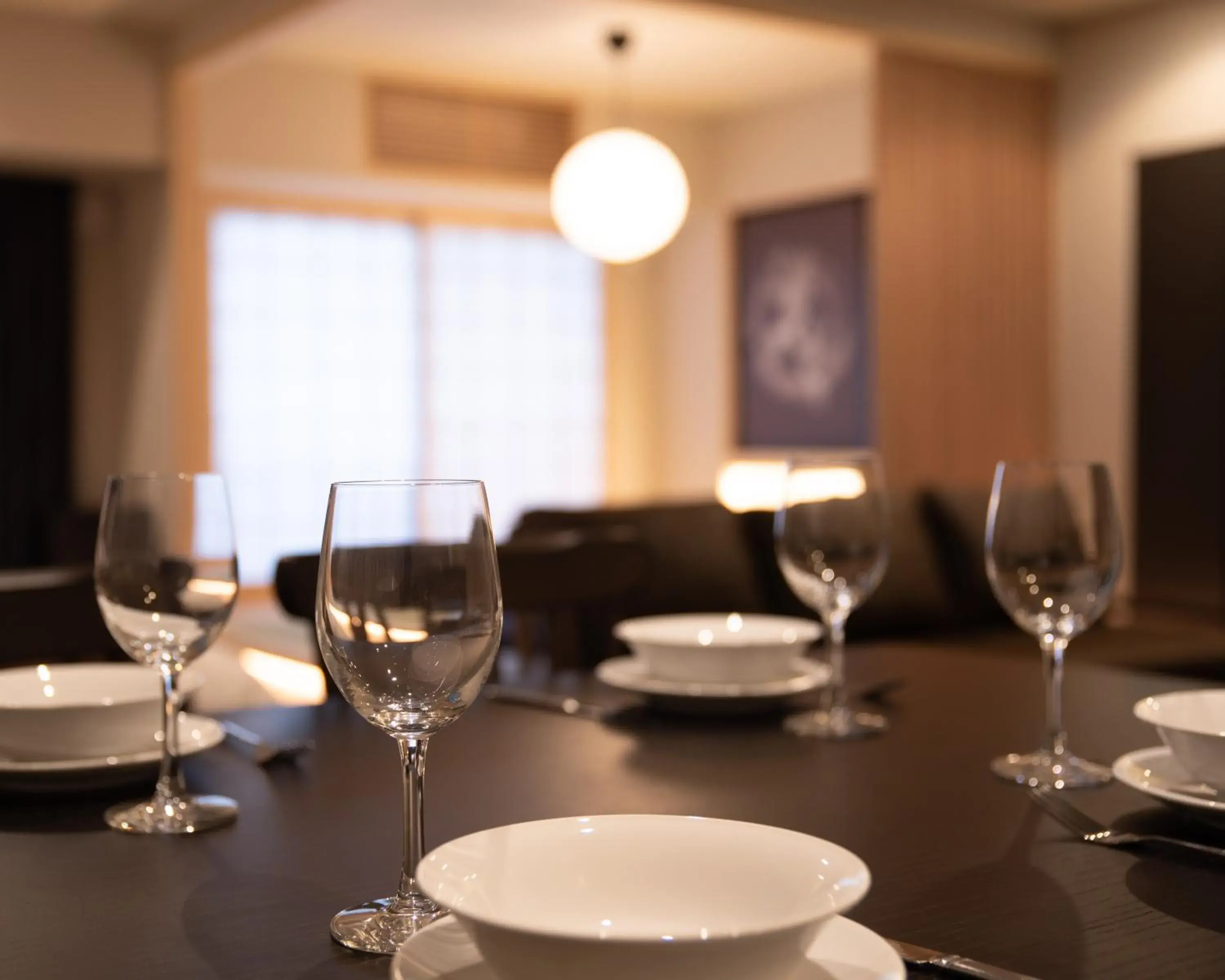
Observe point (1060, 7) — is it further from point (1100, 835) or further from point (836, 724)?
point (1100, 835)

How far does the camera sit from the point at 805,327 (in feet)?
25.2

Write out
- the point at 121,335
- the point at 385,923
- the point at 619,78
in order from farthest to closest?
the point at 619,78 < the point at 121,335 < the point at 385,923

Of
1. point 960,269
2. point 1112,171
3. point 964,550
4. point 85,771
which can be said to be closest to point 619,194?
point 960,269

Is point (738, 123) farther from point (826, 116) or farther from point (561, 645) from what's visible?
point (561, 645)

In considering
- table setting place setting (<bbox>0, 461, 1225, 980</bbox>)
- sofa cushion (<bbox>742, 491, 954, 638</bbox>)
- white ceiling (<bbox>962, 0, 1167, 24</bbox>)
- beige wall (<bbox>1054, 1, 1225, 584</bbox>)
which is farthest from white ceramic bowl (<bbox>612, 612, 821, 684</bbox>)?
white ceiling (<bbox>962, 0, 1167, 24</bbox>)

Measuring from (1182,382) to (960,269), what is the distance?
953mm

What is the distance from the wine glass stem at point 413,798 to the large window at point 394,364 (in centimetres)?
636

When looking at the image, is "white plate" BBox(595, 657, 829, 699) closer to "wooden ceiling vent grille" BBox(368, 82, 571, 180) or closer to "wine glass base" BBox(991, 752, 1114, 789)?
"wine glass base" BBox(991, 752, 1114, 789)

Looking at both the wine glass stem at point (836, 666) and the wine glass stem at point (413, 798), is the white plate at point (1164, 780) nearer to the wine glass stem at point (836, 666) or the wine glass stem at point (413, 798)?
the wine glass stem at point (836, 666)

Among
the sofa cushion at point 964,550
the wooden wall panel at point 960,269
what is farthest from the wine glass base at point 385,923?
the wooden wall panel at point 960,269

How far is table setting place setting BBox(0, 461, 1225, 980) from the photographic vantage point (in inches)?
23.7

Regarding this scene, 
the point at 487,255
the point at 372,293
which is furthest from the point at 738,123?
the point at 372,293

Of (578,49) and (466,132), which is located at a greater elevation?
(578,49)

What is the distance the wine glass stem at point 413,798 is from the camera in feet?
2.30
